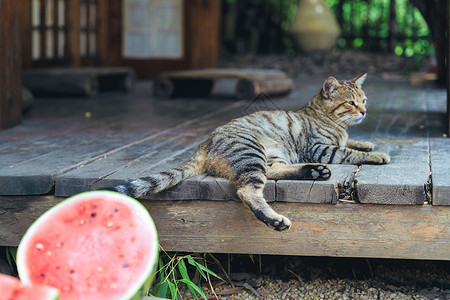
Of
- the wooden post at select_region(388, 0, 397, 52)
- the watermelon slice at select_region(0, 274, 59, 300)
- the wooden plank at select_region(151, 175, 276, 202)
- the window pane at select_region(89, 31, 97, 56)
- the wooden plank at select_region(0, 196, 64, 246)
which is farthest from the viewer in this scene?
the wooden post at select_region(388, 0, 397, 52)

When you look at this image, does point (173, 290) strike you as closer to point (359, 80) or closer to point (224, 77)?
point (359, 80)

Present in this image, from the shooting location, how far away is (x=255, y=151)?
8.25 feet

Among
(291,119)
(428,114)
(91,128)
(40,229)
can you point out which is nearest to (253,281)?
(291,119)

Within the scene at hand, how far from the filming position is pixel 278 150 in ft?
8.95

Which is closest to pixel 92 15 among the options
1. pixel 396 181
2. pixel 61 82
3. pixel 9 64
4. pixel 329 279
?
pixel 61 82

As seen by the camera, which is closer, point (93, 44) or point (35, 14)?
point (35, 14)

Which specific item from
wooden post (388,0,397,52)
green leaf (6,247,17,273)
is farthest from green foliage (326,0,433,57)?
green leaf (6,247,17,273)

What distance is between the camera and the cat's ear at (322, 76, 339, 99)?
2.91m

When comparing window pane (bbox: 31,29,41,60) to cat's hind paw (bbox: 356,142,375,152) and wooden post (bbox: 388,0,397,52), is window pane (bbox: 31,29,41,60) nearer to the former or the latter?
cat's hind paw (bbox: 356,142,375,152)

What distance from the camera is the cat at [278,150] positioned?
7.55ft

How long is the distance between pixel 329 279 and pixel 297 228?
1.84ft

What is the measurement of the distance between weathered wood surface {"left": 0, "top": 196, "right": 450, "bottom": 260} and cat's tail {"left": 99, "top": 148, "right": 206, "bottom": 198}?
5.3 inches

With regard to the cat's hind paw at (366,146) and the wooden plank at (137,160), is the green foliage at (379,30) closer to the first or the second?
the wooden plank at (137,160)

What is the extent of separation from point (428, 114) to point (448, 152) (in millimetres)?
1660
